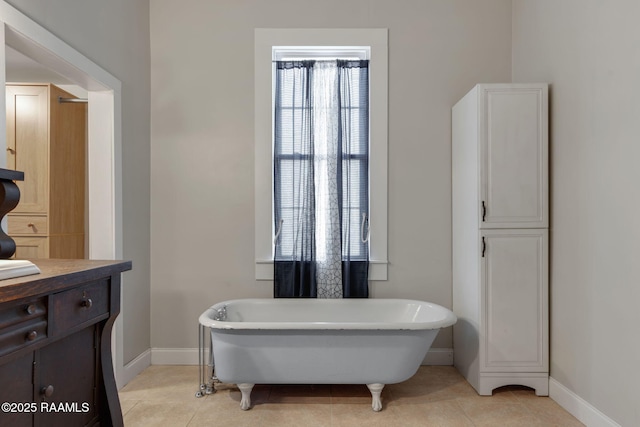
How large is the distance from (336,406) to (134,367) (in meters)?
1.49

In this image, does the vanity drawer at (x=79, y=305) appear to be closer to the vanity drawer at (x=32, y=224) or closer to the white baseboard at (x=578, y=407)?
the vanity drawer at (x=32, y=224)

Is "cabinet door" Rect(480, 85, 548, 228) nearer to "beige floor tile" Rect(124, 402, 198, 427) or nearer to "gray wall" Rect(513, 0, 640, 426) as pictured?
"gray wall" Rect(513, 0, 640, 426)

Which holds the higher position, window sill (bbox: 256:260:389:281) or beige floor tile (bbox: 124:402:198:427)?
window sill (bbox: 256:260:389:281)

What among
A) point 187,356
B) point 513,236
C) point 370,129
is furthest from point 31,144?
point 513,236

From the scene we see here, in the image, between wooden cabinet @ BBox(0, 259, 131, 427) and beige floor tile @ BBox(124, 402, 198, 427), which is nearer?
wooden cabinet @ BBox(0, 259, 131, 427)

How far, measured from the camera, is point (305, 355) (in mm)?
2299

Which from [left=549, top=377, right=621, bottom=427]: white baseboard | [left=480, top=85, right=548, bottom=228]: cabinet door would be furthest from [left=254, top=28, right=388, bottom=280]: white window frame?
[left=549, top=377, right=621, bottom=427]: white baseboard

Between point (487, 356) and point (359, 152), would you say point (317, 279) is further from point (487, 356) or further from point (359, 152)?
point (487, 356)

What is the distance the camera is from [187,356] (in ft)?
10.0

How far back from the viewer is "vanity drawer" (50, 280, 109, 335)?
117 cm

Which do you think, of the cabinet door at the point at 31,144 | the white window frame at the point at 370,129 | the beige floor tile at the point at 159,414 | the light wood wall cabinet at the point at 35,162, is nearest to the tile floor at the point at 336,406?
the beige floor tile at the point at 159,414

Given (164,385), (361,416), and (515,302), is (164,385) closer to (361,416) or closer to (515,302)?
(361,416)

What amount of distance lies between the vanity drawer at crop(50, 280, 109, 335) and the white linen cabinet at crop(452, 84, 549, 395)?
2109 mm

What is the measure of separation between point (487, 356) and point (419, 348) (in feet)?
1.74
